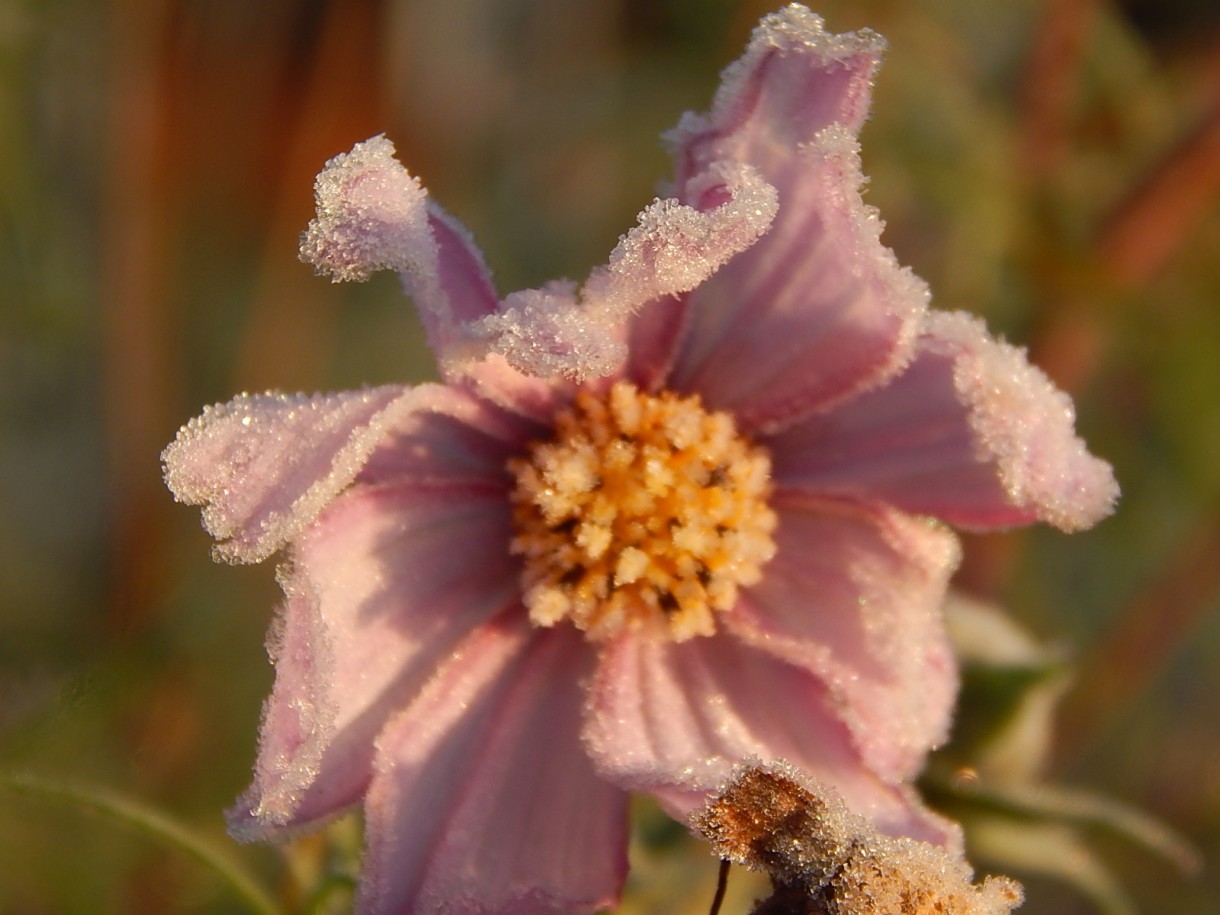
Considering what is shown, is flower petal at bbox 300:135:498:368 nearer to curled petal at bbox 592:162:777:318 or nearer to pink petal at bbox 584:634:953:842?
curled petal at bbox 592:162:777:318

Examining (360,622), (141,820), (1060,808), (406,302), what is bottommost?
(141,820)

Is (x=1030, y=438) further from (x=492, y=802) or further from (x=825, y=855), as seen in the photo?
(x=492, y=802)

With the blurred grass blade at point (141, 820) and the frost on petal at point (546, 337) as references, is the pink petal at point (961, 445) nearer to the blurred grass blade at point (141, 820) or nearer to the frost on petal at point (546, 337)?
the frost on petal at point (546, 337)

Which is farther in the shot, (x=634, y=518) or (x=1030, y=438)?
(x=634, y=518)

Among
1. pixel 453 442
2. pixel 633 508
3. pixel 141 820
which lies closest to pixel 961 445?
pixel 633 508

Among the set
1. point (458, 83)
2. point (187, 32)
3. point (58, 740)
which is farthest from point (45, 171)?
point (458, 83)

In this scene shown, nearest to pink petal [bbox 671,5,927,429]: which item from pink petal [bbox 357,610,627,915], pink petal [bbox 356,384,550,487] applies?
pink petal [bbox 356,384,550,487]
